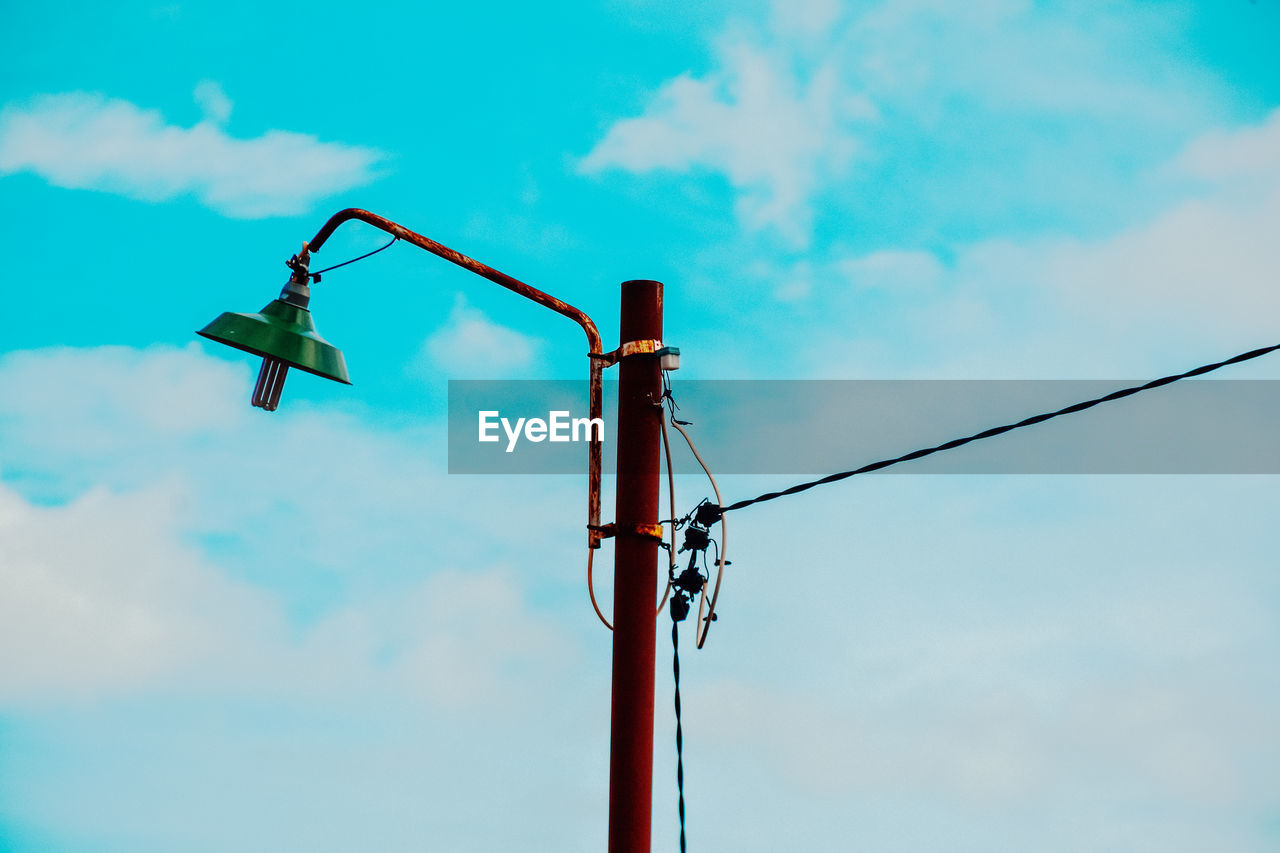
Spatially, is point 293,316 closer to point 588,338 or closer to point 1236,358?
point 588,338

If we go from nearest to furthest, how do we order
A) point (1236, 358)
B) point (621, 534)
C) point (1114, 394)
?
point (1236, 358) → point (1114, 394) → point (621, 534)

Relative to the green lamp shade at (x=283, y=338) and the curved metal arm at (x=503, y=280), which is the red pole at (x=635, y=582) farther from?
the green lamp shade at (x=283, y=338)

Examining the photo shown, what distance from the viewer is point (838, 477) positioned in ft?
21.7

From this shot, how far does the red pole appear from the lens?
596cm

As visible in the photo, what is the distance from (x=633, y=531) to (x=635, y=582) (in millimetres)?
253

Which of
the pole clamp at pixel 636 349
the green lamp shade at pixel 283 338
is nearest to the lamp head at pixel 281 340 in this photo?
the green lamp shade at pixel 283 338

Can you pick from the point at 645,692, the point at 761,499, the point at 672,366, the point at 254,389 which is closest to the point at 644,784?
the point at 645,692

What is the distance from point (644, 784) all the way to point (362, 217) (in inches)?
128

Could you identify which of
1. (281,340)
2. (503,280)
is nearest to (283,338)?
(281,340)

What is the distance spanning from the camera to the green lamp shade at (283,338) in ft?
20.1

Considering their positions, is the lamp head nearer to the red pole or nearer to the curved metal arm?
the curved metal arm

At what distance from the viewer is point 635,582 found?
626 centimetres

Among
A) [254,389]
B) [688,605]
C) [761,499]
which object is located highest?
[254,389]

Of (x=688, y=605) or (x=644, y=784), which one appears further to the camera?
(x=688, y=605)
